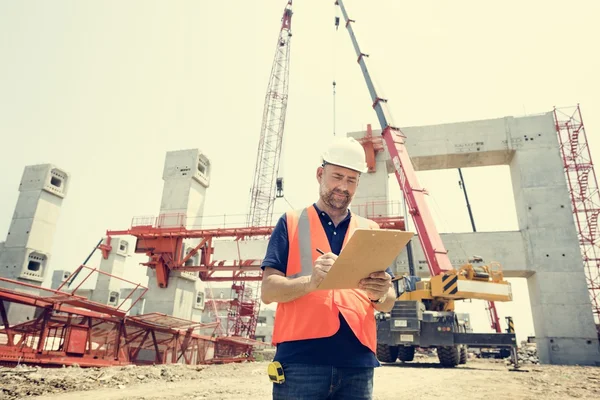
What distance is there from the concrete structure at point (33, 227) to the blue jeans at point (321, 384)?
2107 centimetres

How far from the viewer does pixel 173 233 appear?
63.3 ft

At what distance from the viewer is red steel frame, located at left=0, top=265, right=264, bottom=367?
8.07 metres

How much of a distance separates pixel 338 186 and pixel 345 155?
0.58 feet

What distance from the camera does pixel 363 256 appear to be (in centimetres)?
167

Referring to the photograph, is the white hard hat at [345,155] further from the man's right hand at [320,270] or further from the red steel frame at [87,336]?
the red steel frame at [87,336]

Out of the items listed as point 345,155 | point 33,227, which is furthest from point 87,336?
point 33,227

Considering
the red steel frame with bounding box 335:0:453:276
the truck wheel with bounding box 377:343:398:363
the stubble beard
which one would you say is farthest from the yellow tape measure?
the truck wheel with bounding box 377:343:398:363

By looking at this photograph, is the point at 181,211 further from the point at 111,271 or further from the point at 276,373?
the point at 276,373

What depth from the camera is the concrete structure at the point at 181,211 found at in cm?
1939

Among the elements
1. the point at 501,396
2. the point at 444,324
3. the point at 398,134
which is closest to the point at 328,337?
the point at 501,396

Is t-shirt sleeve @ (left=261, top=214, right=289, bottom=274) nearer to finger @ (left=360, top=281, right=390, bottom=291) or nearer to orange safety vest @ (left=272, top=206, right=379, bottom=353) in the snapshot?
orange safety vest @ (left=272, top=206, right=379, bottom=353)

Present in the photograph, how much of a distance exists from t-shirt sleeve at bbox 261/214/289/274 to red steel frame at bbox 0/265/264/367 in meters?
7.95

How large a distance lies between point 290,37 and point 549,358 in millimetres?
35754

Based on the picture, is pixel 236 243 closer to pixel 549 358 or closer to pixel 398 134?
pixel 398 134
